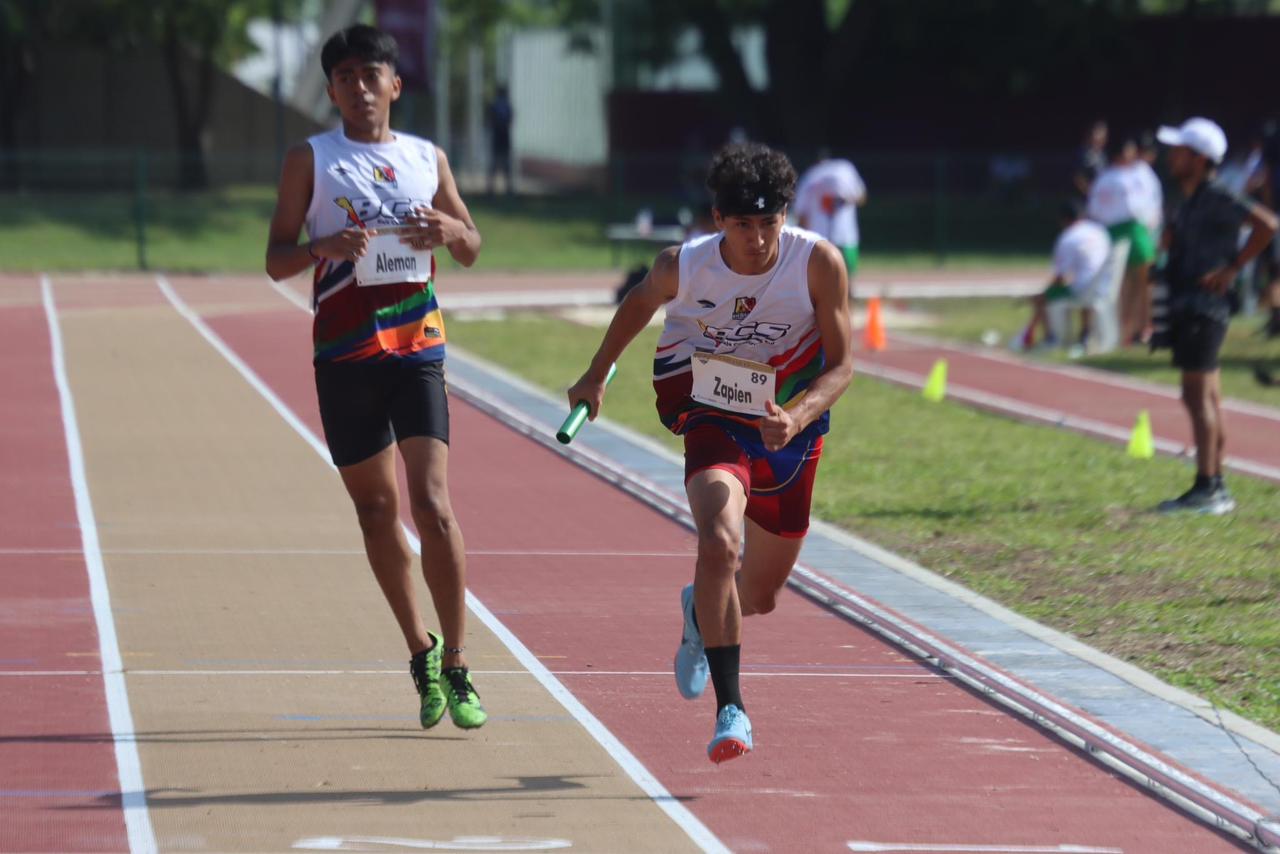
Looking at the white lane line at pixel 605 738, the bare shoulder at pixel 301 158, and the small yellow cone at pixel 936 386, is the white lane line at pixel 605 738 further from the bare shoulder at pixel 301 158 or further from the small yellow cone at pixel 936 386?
the small yellow cone at pixel 936 386

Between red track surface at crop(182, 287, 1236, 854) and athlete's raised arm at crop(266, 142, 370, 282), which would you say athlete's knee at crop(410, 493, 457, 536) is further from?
red track surface at crop(182, 287, 1236, 854)

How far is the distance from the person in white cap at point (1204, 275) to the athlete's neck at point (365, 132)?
5529 millimetres

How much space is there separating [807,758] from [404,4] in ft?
103

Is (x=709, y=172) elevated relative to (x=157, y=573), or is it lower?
elevated

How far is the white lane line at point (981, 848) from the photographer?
5441 millimetres

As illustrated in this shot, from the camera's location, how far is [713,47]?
4178 cm

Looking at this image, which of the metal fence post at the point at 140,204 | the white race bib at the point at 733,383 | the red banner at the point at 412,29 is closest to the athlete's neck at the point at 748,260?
the white race bib at the point at 733,383

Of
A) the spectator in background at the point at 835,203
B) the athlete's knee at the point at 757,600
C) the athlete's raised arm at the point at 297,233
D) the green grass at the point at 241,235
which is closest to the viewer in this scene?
the athlete's raised arm at the point at 297,233

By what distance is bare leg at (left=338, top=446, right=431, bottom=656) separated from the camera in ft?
21.3

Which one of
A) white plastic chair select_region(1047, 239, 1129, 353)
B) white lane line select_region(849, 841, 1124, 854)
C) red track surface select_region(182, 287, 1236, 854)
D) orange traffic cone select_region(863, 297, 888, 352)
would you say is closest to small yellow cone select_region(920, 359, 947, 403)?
white plastic chair select_region(1047, 239, 1129, 353)

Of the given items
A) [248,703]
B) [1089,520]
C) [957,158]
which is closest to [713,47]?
[957,158]

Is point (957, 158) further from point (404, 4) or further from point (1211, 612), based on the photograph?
point (1211, 612)

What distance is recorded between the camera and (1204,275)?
1088cm

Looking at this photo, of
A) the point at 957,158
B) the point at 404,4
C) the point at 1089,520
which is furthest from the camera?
the point at 957,158
